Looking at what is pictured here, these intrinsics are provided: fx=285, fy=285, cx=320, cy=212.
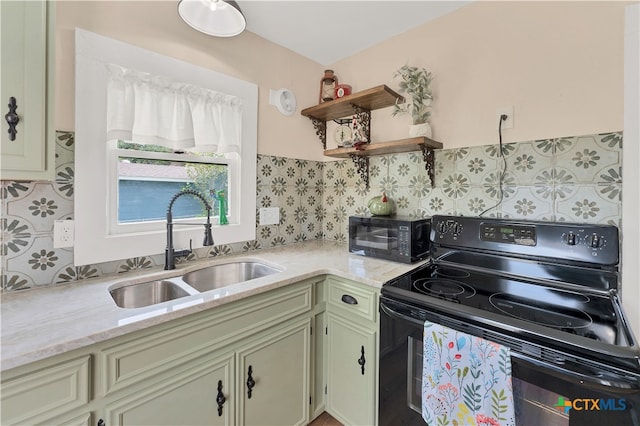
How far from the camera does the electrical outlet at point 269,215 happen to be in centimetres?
199

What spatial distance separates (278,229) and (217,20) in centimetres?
130

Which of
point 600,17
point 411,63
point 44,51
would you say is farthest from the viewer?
point 411,63

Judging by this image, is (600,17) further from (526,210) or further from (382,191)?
(382,191)

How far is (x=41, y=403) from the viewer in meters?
0.77

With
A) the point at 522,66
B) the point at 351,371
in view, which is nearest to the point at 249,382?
the point at 351,371

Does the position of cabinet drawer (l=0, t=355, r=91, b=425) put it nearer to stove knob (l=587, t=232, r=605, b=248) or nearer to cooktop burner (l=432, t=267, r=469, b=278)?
cooktop burner (l=432, t=267, r=469, b=278)

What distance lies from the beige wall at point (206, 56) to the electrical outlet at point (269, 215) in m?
0.40

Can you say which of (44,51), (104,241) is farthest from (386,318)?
(44,51)

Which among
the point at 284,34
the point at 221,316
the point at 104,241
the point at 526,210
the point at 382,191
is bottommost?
the point at 221,316

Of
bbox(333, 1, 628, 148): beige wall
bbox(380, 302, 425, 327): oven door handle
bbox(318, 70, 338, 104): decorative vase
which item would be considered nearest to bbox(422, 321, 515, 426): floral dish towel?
bbox(380, 302, 425, 327): oven door handle

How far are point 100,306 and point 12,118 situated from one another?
0.68 m

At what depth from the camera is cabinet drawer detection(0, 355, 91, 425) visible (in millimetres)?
723

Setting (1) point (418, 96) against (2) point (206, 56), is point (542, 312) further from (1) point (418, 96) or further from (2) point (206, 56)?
(2) point (206, 56)

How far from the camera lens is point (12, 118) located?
36.2 inches
